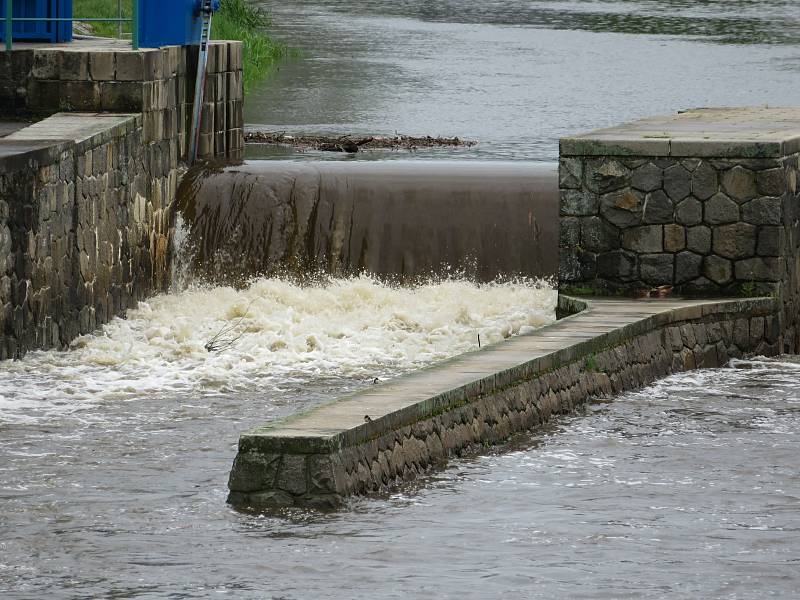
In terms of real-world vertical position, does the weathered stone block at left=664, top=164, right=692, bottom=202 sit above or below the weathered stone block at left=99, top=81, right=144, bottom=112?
below

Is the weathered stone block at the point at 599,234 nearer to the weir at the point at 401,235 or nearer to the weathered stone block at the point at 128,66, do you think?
the weir at the point at 401,235

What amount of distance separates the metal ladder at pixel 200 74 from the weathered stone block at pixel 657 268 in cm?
645

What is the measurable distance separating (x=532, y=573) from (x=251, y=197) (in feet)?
31.5

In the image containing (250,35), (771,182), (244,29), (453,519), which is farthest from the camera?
(244,29)

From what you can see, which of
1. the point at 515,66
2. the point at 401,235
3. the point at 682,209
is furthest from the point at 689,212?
the point at 515,66

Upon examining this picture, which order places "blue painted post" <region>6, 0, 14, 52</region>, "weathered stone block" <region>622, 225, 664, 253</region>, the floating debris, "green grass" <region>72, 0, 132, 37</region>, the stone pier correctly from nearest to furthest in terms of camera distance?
"weathered stone block" <region>622, 225, 664, 253</region>
the stone pier
"blue painted post" <region>6, 0, 14, 52</region>
the floating debris
"green grass" <region>72, 0, 132, 37</region>

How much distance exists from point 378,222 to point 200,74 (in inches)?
103

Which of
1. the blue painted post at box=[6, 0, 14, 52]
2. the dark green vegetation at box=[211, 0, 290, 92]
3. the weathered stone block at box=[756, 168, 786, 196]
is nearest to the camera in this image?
the weathered stone block at box=[756, 168, 786, 196]

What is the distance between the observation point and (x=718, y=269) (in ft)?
42.1

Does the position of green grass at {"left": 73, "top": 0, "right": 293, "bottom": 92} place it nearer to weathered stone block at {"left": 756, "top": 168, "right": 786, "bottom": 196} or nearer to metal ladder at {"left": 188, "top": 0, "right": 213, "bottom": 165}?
metal ladder at {"left": 188, "top": 0, "right": 213, "bottom": 165}

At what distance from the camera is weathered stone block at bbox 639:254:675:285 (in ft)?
42.2

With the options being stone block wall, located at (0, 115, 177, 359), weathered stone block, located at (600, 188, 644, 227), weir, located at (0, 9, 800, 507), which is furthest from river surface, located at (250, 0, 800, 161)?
weathered stone block, located at (600, 188, 644, 227)

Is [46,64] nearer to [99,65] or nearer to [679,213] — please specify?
[99,65]

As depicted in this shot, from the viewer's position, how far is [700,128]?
45.2ft
